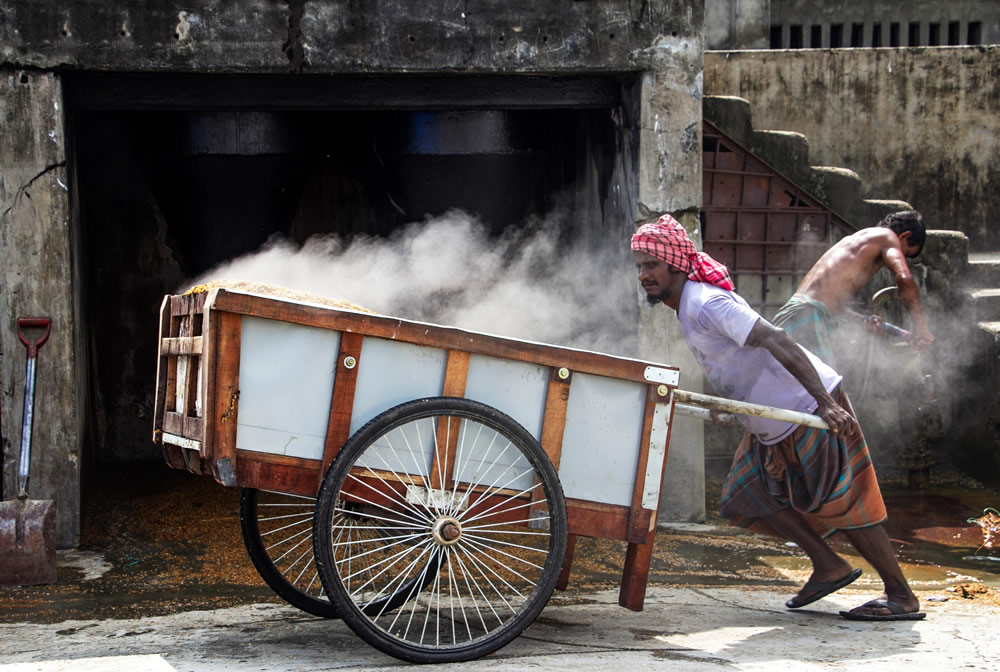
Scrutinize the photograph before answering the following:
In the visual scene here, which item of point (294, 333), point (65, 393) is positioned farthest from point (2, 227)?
point (294, 333)

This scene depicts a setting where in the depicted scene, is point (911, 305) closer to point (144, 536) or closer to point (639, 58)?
point (639, 58)

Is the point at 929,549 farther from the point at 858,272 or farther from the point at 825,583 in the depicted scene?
the point at 825,583

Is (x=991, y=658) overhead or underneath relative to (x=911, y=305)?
underneath

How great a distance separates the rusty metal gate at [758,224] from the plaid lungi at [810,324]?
1755 millimetres

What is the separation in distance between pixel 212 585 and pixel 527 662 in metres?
2.32

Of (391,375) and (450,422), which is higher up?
(391,375)

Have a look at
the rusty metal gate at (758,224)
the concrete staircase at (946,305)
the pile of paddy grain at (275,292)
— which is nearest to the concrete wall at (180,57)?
the rusty metal gate at (758,224)

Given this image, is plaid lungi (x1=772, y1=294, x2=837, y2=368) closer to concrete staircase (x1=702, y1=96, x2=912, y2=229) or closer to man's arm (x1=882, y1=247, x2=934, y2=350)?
man's arm (x1=882, y1=247, x2=934, y2=350)

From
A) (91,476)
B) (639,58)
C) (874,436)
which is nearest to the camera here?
(639,58)

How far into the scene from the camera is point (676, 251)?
454 cm

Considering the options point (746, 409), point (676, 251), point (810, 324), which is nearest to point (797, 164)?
point (810, 324)

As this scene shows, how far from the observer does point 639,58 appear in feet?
22.0

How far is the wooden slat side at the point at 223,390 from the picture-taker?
3795mm

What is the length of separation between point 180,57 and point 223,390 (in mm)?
3160
